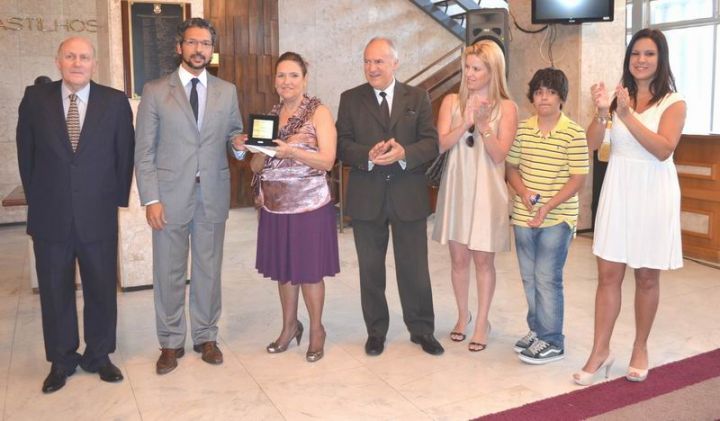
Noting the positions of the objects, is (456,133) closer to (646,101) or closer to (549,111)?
(549,111)

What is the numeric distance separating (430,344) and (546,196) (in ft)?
3.33

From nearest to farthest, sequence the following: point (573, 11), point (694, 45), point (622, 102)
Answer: point (622, 102)
point (573, 11)
point (694, 45)

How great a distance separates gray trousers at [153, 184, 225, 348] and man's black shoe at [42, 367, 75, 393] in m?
0.49

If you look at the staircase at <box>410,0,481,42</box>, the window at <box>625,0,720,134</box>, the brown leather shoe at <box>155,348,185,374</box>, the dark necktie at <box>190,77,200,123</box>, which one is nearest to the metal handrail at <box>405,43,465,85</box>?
the staircase at <box>410,0,481,42</box>

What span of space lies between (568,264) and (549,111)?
2.78 metres

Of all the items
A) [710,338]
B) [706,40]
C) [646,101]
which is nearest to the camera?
[646,101]

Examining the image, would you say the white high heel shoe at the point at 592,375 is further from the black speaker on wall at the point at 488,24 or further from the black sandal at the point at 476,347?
the black speaker on wall at the point at 488,24

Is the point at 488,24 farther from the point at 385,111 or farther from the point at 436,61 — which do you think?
the point at 385,111

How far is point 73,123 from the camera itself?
334 cm

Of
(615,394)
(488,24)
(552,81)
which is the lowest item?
(615,394)

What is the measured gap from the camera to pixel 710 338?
407cm

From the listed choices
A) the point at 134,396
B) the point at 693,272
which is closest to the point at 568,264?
the point at 693,272

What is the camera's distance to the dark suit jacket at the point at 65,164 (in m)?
3.30

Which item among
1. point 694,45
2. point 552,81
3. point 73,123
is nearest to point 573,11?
point 694,45
